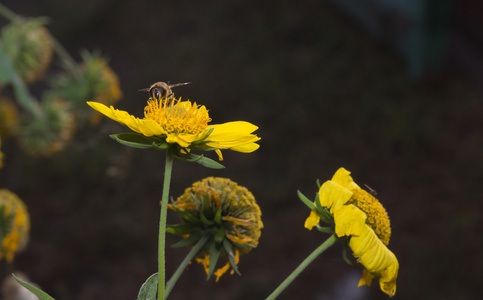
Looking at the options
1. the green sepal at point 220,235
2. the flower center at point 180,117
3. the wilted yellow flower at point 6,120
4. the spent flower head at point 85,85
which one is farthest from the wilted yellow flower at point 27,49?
the green sepal at point 220,235

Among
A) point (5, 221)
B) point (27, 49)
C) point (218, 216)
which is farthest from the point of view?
point (27, 49)

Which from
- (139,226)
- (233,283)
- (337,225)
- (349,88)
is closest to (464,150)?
(349,88)

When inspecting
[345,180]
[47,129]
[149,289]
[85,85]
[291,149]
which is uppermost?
[291,149]

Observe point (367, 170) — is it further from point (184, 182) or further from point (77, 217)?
point (77, 217)

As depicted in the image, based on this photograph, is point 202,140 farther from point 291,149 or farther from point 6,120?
point 291,149

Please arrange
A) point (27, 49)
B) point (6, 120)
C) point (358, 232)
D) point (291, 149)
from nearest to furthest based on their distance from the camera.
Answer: point (358, 232), point (27, 49), point (6, 120), point (291, 149)

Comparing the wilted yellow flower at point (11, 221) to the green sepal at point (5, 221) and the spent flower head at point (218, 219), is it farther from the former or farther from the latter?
the spent flower head at point (218, 219)

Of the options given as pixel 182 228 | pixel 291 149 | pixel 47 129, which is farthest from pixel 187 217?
pixel 291 149
